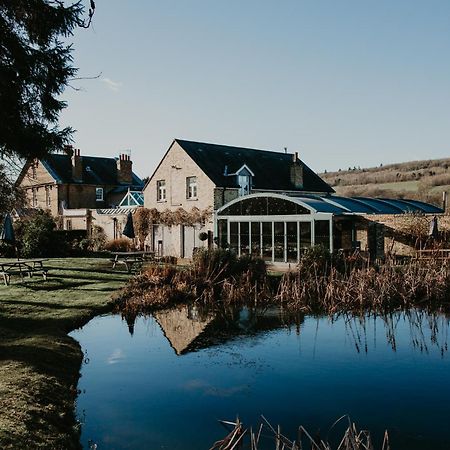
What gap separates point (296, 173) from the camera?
3027 centimetres

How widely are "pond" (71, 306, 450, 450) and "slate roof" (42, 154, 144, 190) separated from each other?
27174 millimetres

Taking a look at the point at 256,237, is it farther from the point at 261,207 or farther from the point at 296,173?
the point at 296,173

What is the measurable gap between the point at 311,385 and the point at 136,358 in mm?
3525

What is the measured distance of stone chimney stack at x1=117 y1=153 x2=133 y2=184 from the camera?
4022cm

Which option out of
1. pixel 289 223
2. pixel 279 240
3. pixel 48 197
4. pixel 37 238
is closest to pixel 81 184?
pixel 48 197

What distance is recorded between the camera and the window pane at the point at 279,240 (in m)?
22.0

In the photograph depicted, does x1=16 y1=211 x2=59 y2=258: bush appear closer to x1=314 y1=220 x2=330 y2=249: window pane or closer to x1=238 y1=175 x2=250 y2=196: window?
x1=238 y1=175 x2=250 y2=196: window

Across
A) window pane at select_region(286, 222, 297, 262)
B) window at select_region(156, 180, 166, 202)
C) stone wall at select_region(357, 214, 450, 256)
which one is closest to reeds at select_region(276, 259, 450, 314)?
stone wall at select_region(357, 214, 450, 256)

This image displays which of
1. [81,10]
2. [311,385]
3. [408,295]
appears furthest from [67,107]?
[408,295]

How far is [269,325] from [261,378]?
3712 millimetres

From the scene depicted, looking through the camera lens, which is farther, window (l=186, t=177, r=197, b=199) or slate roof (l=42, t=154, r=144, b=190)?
slate roof (l=42, t=154, r=144, b=190)

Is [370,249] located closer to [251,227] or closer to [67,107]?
[251,227]

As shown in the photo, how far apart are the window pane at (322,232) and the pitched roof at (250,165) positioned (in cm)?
699

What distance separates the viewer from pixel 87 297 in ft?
45.6
